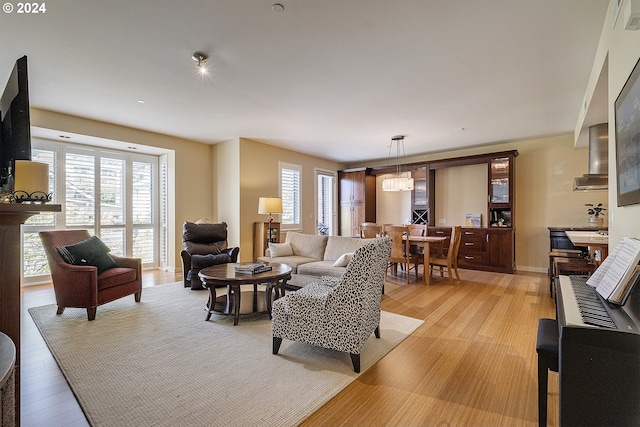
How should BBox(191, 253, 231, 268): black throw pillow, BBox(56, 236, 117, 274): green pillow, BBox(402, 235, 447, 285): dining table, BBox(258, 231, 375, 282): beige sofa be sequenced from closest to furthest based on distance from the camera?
BBox(56, 236, 117, 274): green pillow → BBox(258, 231, 375, 282): beige sofa → BBox(191, 253, 231, 268): black throw pillow → BBox(402, 235, 447, 285): dining table

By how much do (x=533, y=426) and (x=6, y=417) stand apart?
7.93ft

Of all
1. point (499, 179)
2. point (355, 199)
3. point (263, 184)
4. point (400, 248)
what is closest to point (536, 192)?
point (499, 179)

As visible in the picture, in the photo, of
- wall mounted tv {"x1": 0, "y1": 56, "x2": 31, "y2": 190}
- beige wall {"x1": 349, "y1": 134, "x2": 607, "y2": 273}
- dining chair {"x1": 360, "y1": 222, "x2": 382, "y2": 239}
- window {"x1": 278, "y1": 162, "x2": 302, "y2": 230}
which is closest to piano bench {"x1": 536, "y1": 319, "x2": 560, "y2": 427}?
wall mounted tv {"x1": 0, "y1": 56, "x2": 31, "y2": 190}

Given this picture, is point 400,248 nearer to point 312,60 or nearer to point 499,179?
point 499,179

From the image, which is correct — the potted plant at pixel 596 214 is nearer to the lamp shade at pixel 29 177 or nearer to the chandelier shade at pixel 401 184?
the chandelier shade at pixel 401 184

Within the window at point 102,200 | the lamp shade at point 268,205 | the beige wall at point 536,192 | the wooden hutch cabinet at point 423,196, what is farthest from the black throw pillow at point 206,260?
the beige wall at point 536,192

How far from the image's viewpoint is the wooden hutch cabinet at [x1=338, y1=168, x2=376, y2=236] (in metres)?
8.12

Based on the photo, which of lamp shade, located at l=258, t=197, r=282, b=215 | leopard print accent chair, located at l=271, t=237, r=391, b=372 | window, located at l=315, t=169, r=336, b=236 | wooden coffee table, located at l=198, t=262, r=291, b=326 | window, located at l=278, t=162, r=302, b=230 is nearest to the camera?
leopard print accent chair, located at l=271, t=237, r=391, b=372

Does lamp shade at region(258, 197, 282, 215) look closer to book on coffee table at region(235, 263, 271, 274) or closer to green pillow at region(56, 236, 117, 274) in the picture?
book on coffee table at region(235, 263, 271, 274)

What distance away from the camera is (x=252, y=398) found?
1905 millimetres

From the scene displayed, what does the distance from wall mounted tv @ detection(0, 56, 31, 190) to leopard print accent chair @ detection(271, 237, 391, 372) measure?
6.43ft

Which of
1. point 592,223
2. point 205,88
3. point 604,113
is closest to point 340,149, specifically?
point 205,88

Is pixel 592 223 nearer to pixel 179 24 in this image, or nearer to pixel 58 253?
pixel 179 24

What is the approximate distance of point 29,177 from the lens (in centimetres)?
163
